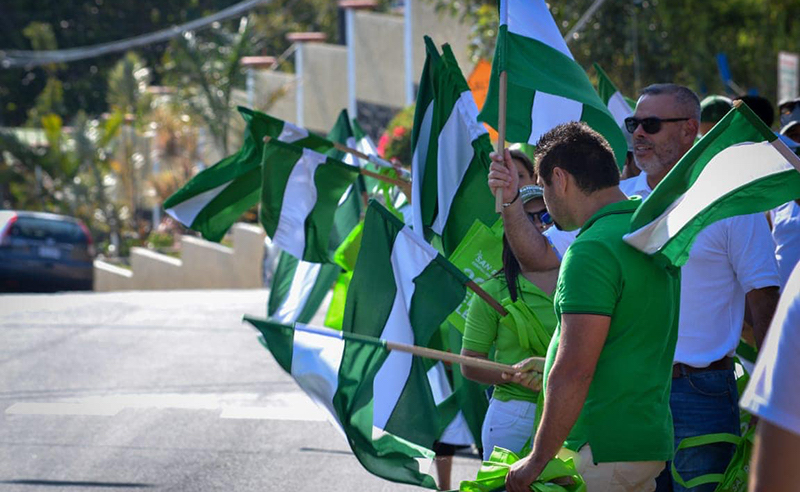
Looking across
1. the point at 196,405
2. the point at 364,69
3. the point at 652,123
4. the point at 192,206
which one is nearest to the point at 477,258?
the point at 652,123

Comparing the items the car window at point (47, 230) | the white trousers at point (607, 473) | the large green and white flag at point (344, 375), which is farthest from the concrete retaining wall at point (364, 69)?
the white trousers at point (607, 473)

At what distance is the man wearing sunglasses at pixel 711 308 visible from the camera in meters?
4.45

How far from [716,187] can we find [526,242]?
43.5 inches

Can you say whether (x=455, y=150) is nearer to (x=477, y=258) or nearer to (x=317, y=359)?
(x=477, y=258)

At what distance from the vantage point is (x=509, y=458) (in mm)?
3711

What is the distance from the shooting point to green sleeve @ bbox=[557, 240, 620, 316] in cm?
343

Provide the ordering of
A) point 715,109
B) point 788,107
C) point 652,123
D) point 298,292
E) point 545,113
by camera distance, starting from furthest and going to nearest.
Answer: point 298,292 < point 788,107 < point 715,109 < point 545,113 < point 652,123

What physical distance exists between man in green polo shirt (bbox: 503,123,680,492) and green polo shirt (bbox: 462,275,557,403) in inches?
32.5

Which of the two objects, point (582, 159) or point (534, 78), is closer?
point (582, 159)

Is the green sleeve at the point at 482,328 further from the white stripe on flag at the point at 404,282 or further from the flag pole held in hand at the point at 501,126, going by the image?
the flag pole held in hand at the point at 501,126

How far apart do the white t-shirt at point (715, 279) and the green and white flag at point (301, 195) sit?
9.70 ft

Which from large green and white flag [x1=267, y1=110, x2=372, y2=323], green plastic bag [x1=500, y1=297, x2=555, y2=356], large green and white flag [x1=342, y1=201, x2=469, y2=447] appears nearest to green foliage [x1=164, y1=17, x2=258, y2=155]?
large green and white flag [x1=267, y1=110, x2=372, y2=323]

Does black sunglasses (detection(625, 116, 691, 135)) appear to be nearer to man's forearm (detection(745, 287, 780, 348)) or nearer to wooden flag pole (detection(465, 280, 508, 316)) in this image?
man's forearm (detection(745, 287, 780, 348))

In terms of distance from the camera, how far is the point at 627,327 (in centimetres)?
353
